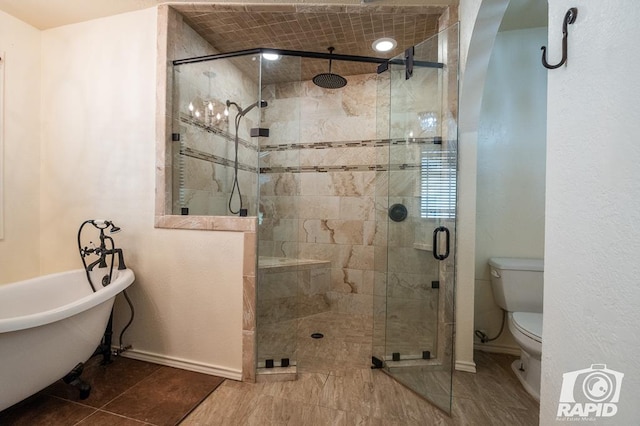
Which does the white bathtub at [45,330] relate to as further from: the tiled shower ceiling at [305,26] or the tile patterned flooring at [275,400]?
the tiled shower ceiling at [305,26]

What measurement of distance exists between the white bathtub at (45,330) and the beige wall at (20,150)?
0.56 m

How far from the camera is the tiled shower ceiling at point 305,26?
1959mm

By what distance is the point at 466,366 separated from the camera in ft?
6.46

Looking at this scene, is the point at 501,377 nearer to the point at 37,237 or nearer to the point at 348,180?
the point at 348,180

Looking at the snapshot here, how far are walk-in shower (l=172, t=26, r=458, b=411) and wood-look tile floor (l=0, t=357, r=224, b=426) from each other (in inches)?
18.5

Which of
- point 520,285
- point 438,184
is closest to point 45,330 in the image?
point 438,184

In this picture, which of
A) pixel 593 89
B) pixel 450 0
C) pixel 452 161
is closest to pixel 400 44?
pixel 450 0

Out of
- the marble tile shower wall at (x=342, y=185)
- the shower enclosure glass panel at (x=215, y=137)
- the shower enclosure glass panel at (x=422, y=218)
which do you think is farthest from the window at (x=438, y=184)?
the shower enclosure glass panel at (x=215, y=137)

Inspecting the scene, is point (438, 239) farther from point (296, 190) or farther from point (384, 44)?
point (384, 44)

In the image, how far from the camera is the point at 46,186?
229 cm

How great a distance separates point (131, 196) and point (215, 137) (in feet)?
2.63

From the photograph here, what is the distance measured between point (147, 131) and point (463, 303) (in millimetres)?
2637

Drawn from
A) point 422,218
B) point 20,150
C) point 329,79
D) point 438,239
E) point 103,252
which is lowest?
point 103,252

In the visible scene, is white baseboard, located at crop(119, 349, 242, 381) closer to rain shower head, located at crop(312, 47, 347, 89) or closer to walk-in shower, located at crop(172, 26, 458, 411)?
walk-in shower, located at crop(172, 26, 458, 411)
